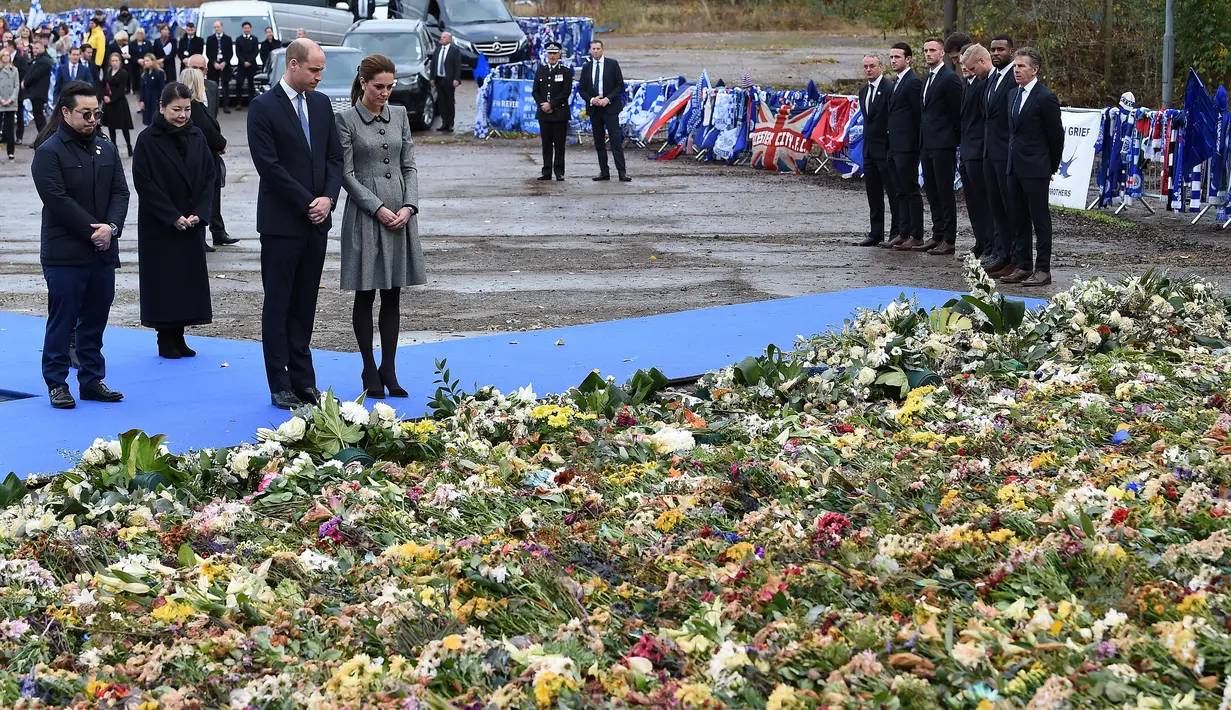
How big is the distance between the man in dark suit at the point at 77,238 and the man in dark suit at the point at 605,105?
38.3 feet

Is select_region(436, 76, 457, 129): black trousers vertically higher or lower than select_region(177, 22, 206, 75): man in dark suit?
lower

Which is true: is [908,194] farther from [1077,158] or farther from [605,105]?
[605,105]

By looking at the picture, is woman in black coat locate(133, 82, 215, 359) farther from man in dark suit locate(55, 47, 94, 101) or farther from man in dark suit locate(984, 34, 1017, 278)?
man in dark suit locate(55, 47, 94, 101)

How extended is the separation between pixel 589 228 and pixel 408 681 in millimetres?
11910

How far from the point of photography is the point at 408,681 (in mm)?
3713

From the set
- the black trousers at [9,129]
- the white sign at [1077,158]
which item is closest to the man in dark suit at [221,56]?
the black trousers at [9,129]

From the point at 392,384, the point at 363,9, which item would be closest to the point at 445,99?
the point at 363,9

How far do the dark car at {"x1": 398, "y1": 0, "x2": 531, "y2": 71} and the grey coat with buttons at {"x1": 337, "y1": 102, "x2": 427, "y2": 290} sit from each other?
26.2m

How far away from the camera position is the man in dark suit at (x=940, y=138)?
12.4 metres

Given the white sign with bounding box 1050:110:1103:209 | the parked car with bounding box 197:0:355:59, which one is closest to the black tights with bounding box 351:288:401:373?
the white sign with bounding box 1050:110:1103:209

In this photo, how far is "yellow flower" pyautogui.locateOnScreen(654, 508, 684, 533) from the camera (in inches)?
192

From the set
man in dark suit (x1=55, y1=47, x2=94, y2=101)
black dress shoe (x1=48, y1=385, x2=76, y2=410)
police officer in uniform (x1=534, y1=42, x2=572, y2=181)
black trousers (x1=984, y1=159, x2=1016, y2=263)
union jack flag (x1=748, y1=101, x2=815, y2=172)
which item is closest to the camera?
black dress shoe (x1=48, y1=385, x2=76, y2=410)

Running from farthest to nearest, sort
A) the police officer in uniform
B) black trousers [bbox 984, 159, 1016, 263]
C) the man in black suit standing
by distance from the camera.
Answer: the police officer in uniform < the man in black suit standing < black trousers [bbox 984, 159, 1016, 263]

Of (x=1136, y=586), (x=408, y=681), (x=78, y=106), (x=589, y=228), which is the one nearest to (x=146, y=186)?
(x=78, y=106)
